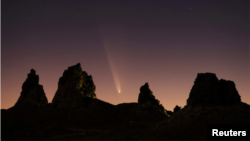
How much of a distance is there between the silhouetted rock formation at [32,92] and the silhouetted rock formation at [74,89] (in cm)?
667

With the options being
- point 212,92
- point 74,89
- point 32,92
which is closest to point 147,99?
point 74,89

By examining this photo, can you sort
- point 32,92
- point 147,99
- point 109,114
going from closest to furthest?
point 109,114 < point 147,99 < point 32,92

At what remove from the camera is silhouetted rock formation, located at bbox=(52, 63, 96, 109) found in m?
60.1

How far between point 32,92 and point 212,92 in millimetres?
63232

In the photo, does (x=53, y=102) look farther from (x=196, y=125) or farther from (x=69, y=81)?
(x=196, y=125)

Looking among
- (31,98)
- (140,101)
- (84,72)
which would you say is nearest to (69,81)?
(84,72)

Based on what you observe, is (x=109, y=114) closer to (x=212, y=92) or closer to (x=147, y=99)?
(x=147, y=99)

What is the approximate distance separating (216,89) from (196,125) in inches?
265

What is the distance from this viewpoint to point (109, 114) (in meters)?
58.1

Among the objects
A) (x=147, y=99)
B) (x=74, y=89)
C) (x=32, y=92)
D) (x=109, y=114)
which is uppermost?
(x=74, y=89)

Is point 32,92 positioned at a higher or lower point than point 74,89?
lower

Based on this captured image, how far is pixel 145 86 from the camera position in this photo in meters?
60.9

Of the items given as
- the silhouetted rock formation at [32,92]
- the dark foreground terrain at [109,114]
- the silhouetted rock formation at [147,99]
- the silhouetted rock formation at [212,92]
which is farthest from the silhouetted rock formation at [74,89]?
the silhouetted rock formation at [212,92]

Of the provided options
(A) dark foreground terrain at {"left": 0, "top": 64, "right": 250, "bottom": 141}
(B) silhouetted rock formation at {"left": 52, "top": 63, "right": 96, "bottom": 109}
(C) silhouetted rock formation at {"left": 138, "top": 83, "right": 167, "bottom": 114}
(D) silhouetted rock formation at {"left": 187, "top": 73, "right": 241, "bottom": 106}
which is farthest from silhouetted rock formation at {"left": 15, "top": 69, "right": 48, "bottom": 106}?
(D) silhouetted rock formation at {"left": 187, "top": 73, "right": 241, "bottom": 106}
